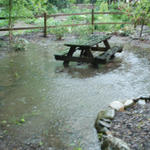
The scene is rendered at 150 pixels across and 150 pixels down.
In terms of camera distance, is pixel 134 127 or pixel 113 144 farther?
pixel 134 127

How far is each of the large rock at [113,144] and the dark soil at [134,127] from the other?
12 cm

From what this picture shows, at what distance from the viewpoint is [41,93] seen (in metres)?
5.20

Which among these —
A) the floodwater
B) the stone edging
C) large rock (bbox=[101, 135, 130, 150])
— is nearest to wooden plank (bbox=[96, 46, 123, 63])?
the floodwater

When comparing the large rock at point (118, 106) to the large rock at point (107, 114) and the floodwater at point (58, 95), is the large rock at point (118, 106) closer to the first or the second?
the large rock at point (107, 114)

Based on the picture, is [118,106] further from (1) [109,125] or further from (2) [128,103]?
(1) [109,125]

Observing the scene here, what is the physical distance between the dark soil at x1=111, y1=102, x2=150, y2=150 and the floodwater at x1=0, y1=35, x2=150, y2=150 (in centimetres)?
39

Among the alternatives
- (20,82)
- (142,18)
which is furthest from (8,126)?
(142,18)

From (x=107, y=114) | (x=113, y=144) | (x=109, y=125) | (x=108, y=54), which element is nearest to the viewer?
(x=113, y=144)

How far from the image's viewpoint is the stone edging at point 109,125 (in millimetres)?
3022

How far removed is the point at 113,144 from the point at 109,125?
0.60 metres

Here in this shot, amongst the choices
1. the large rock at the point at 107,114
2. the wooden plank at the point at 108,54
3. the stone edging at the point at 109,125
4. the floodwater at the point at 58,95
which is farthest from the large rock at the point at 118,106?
the wooden plank at the point at 108,54

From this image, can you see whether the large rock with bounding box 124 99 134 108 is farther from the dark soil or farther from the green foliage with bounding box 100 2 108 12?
the green foliage with bounding box 100 2 108 12

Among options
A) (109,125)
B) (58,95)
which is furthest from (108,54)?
(109,125)

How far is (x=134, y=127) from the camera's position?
3.44 m
